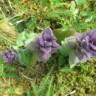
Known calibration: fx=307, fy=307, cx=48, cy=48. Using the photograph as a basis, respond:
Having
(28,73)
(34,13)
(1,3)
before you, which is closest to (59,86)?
(28,73)

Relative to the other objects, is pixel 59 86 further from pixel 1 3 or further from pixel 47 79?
pixel 1 3

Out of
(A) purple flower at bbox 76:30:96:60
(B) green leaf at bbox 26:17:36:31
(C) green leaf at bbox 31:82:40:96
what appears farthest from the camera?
(B) green leaf at bbox 26:17:36:31

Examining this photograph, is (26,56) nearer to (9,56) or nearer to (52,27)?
(9,56)

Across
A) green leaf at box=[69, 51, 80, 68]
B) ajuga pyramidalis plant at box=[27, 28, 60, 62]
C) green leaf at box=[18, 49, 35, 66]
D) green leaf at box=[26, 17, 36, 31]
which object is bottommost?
green leaf at box=[69, 51, 80, 68]

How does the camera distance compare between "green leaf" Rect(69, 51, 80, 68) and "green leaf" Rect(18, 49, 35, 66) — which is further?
"green leaf" Rect(18, 49, 35, 66)

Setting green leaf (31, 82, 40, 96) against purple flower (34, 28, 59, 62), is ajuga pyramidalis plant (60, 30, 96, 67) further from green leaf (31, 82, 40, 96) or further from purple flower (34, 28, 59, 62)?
green leaf (31, 82, 40, 96)

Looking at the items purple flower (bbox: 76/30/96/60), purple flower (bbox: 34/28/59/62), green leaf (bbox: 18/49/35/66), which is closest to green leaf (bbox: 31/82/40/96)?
green leaf (bbox: 18/49/35/66)
